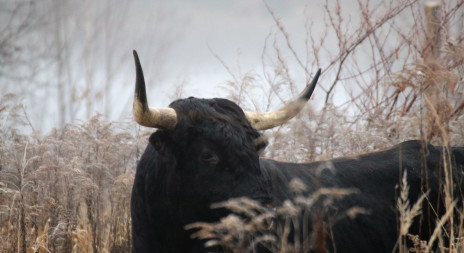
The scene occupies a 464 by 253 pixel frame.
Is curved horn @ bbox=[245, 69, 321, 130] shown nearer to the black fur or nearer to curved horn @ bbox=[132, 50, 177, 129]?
the black fur

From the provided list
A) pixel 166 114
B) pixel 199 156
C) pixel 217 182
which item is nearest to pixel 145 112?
pixel 166 114

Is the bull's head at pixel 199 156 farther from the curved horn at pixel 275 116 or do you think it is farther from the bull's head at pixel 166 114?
the curved horn at pixel 275 116

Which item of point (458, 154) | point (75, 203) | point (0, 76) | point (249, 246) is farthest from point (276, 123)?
point (0, 76)

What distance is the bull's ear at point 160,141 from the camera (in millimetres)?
3902

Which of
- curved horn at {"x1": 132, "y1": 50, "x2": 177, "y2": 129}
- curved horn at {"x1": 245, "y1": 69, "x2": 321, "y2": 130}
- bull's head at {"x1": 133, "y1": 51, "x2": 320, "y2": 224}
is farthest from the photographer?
curved horn at {"x1": 245, "y1": 69, "x2": 321, "y2": 130}

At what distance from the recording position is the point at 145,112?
363 centimetres

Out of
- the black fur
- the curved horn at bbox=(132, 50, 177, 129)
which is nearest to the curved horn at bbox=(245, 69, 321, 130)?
the black fur

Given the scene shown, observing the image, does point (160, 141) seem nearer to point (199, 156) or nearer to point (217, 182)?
point (199, 156)

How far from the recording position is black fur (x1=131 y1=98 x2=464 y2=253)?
3689mm

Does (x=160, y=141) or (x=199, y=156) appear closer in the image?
(x=199, y=156)

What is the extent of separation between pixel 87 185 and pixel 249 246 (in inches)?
96.4

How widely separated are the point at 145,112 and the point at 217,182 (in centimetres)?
64

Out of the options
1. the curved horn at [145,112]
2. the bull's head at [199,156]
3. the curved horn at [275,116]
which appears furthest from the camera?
the curved horn at [275,116]

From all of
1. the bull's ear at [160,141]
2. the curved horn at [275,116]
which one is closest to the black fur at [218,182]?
the bull's ear at [160,141]
